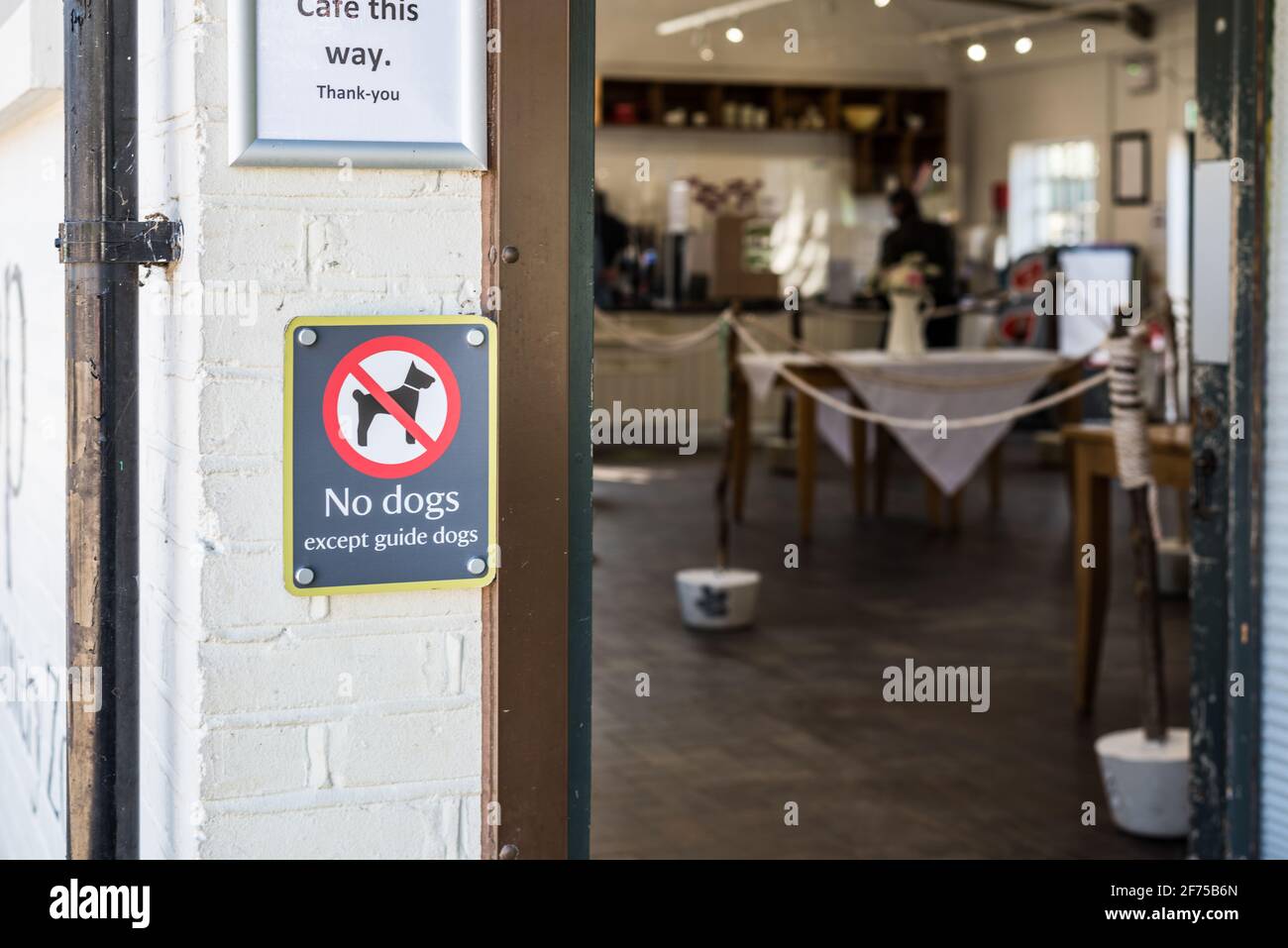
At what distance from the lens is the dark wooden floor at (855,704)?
11.6 ft

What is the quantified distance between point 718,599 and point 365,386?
409 centimetres

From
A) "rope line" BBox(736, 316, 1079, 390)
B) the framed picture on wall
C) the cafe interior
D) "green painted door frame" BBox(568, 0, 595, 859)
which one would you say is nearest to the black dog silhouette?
"green painted door frame" BBox(568, 0, 595, 859)

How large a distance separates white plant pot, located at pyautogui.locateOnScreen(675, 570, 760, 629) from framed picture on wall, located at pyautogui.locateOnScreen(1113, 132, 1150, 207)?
23.4 feet

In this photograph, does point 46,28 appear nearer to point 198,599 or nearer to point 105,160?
point 105,160

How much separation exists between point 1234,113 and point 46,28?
5.95 feet

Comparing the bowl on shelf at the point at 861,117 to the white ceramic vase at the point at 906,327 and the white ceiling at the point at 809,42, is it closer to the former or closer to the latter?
the white ceiling at the point at 809,42

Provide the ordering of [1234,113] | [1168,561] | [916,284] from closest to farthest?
[1234,113], [1168,561], [916,284]

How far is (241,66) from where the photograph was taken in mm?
1522

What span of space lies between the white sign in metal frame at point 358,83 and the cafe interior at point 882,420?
6.07 feet

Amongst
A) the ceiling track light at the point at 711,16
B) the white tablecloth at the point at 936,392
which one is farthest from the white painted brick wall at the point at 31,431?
the ceiling track light at the point at 711,16

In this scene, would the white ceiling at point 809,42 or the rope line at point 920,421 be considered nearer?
the rope line at point 920,421

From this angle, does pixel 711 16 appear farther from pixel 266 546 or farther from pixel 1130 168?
pixel 266 546

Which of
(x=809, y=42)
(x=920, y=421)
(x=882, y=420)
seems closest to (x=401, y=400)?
(x=882, y=420)
